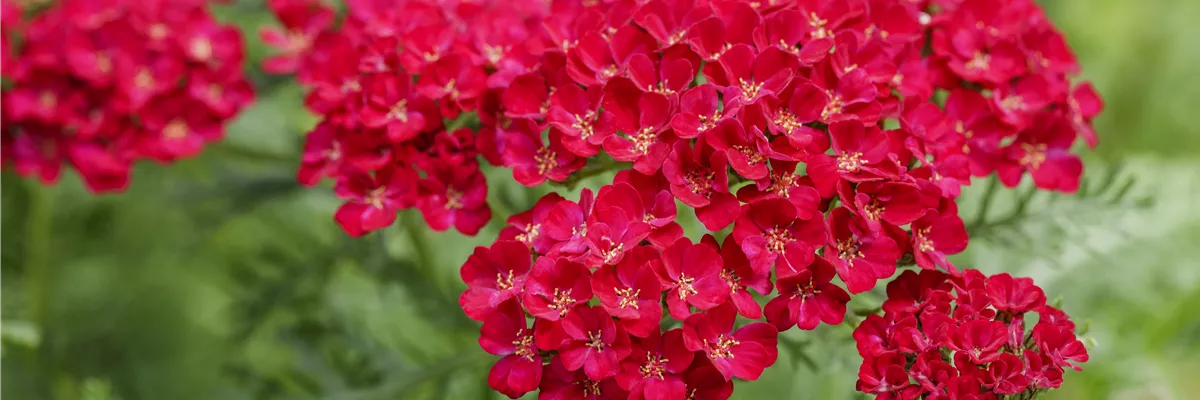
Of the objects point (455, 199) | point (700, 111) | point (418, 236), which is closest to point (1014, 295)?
point (700, 111)

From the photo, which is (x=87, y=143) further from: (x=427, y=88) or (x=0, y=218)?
(x=427, y=88)

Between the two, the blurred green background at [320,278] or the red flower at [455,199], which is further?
the blurred green background at [320,278]

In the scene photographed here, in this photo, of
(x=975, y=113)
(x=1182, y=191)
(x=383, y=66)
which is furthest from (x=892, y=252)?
(x=1182, y=191)

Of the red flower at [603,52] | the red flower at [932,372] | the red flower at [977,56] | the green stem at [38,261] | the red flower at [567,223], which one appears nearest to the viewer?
the red flower at [932,372]

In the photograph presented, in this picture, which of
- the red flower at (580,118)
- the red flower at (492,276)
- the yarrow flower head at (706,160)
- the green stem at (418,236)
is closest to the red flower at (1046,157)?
the yarrow flower head at (706,160)

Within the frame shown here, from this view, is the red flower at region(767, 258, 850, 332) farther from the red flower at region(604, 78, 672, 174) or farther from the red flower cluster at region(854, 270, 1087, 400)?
the red flower at region(604, 78, 672, 174)

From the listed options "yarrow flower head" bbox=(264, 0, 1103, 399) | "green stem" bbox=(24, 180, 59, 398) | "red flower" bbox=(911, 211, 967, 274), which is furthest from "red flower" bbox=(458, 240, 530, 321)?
"green stem" bbox=(24, 180, 59, 398)

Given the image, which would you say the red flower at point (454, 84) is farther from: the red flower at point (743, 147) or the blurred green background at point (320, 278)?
the red flower at point (743, 147)
